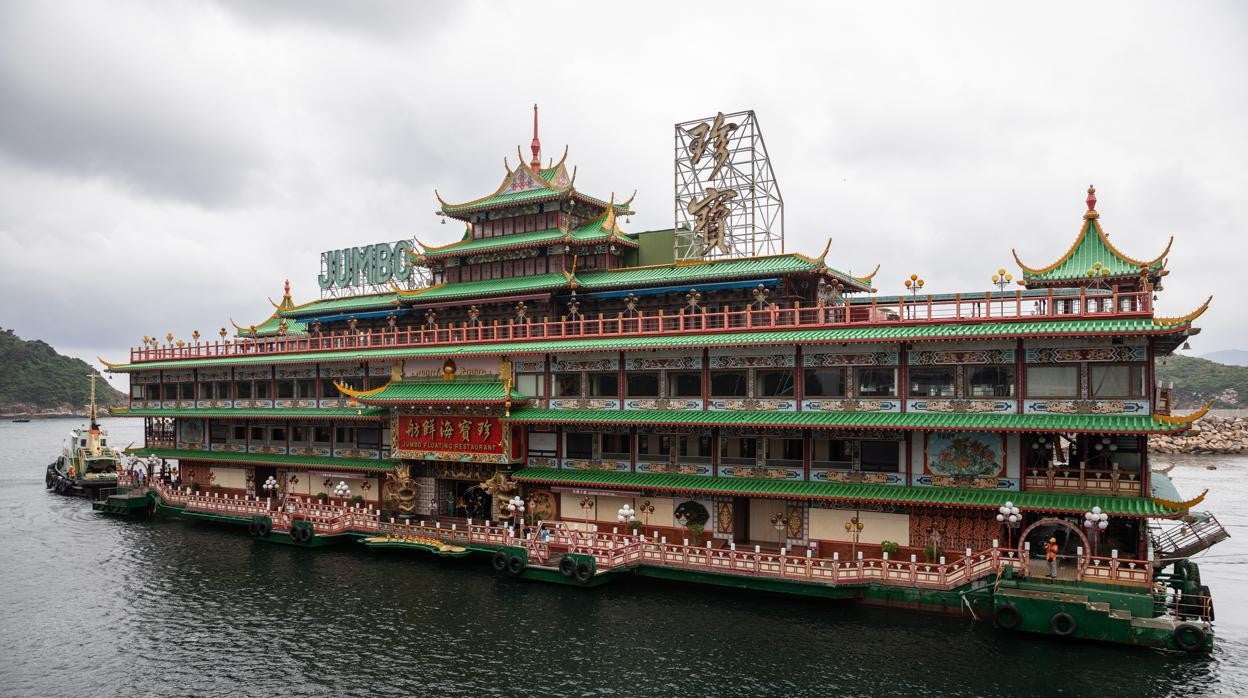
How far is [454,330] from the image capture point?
5112cm

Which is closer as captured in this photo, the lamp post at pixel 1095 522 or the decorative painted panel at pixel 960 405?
the lamp post at pixel 1095 522

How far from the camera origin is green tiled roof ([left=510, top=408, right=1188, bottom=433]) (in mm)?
32375

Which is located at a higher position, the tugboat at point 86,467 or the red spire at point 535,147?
the red spire at point 535,147

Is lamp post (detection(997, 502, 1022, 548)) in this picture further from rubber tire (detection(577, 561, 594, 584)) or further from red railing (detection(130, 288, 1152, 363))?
rubber tire (detection(577, 561, 594, 584))

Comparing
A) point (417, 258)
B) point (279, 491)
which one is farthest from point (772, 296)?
point (279, 491)

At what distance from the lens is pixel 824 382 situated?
1556 inches

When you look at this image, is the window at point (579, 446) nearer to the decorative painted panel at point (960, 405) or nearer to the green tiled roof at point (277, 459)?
the green tiled roof at point (277, 459)

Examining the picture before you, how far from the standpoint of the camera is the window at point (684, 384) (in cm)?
4300

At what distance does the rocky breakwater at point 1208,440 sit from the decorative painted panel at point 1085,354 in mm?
86065

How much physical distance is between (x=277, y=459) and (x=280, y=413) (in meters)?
3.30

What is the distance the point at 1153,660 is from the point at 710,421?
19758 millimetres

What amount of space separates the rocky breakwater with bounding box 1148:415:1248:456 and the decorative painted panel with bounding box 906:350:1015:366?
86.5 metres

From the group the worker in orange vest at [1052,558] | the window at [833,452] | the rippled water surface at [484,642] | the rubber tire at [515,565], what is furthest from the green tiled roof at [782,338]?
the rippled water surface at [484,642]

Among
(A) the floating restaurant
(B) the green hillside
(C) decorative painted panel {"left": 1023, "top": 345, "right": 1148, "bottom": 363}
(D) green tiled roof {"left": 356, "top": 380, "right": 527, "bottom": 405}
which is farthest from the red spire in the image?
(B) the green hillside
